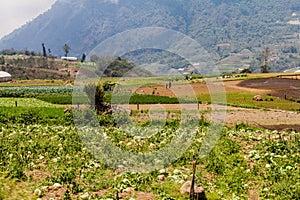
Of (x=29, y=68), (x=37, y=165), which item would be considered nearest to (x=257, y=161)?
(x=37, y=165)

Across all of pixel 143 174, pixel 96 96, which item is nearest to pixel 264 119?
pixel 96 96

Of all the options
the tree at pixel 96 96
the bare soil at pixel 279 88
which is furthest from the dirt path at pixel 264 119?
the bare soil at pixel 279 88

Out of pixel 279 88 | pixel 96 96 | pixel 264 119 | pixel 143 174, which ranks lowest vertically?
pixel 143 174

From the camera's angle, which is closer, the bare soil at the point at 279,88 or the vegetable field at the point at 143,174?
the vegetable field at the point at 143,174

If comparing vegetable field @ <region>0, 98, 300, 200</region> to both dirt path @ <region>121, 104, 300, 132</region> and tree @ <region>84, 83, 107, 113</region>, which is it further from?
tree @ <region>84, 83, 107, 113</region>

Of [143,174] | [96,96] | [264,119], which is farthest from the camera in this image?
[264,119]

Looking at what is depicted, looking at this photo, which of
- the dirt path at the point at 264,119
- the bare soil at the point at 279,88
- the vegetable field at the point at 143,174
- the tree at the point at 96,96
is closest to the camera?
the vegetable field at the point at 143,174

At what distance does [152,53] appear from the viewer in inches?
7623

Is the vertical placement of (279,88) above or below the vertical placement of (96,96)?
above

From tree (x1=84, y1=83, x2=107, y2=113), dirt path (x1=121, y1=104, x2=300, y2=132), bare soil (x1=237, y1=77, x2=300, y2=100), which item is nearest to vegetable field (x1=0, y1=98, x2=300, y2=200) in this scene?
dirt path (x1=121, y1=104, x2=300, y2=132)

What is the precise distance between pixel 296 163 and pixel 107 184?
719 cm

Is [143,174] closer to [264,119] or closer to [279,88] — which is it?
[264,119]

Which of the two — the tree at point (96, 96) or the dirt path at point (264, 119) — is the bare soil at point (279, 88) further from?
the tree at point (96, 96)

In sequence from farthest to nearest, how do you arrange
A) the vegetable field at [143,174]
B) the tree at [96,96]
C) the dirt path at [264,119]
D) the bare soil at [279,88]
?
the bare soil at [279,88]
the tree at [96,96]
the dirt path at [264,119]
the vegetable field at [143,174]
